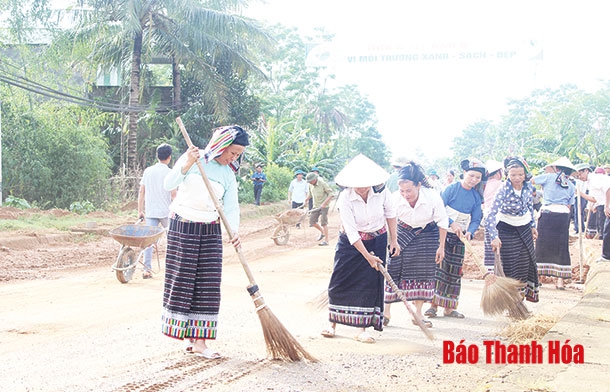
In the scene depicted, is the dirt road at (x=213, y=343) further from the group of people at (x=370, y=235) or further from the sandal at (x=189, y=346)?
the group of people at (x=370, y=235)

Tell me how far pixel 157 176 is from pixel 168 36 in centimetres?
1431

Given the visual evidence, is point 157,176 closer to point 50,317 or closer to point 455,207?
point 50,317

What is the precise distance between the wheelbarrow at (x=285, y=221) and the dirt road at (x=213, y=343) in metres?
5.82

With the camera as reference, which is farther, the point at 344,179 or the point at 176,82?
the point at 176,82

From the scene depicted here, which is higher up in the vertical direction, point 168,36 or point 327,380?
point 168,36

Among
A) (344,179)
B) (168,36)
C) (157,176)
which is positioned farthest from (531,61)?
(344,179)

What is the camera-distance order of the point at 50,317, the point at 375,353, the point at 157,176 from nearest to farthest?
the point at 375,353
the point at 50,317
the point at 157,176

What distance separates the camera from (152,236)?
8797mm

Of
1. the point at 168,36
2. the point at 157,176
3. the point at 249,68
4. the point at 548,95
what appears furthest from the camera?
the point at 548,95

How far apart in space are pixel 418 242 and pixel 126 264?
4.37 meters

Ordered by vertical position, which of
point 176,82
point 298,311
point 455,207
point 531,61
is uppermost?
point 531,61

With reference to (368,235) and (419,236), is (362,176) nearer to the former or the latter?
(368,235)

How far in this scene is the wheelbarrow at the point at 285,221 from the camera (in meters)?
15.8

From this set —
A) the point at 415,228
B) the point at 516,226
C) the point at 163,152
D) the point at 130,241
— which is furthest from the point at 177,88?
the point at 415,228
